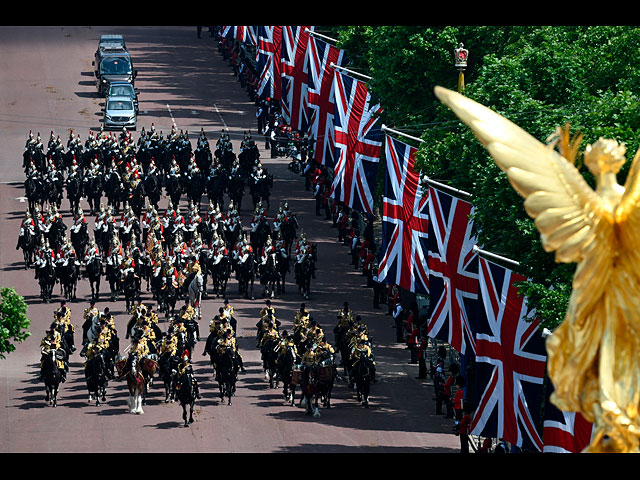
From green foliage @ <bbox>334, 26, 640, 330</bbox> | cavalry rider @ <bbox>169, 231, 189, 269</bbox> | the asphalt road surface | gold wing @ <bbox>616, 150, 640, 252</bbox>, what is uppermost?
gold wing @ <bbox>616, 150, 640, 252</bbox>

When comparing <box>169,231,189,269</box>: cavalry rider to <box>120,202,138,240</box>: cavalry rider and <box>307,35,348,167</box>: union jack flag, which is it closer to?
<box>120,202,138,240</box>: cavalry rider

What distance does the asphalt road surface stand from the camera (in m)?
37.4

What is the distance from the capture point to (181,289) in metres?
48.3

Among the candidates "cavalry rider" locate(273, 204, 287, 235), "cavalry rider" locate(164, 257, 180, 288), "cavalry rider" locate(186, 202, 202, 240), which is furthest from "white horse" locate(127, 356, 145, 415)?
"cavalry rider" locate(273, 204, 287, 235)

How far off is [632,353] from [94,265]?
118ft

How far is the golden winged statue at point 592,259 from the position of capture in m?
14.5

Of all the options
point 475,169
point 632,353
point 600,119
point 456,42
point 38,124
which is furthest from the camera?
point 38,124

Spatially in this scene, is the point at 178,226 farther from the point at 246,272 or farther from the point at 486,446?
the point at 486,446

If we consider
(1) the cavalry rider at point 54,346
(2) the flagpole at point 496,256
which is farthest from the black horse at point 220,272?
(2) the flagpole at point 496,256

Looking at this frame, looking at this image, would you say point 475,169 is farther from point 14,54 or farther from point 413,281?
point 14,54

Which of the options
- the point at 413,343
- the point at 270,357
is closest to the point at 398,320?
the point at 413,343

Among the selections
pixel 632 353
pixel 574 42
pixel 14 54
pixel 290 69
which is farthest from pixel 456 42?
pixel 14 54

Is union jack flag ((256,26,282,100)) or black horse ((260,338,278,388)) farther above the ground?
union jack flag ((256,26,282,100))

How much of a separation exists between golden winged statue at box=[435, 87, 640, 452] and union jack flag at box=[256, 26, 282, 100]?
1943 inches
